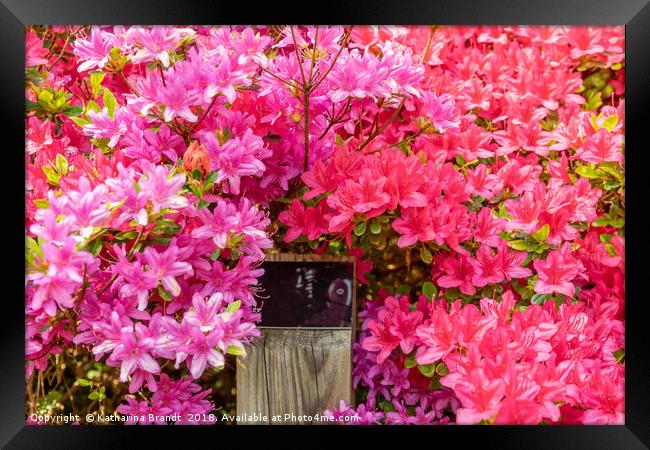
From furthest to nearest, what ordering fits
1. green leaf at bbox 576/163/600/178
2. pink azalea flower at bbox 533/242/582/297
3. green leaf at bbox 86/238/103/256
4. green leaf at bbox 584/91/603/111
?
1. green leaf at bbox 584/91/603/111
2. green leaf at bbox 576/163/600/178
3. pink azalea flower at bbox 533/242/582/297
4. green leaf at bbox 86/238/103/256

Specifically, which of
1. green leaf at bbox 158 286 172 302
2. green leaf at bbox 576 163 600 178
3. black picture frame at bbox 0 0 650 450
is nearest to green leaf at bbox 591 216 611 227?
green leaf at bbox 576 163 600 178

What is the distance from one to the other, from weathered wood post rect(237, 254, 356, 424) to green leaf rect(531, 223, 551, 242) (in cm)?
44

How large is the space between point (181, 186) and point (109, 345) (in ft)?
1.13

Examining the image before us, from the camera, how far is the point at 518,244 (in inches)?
50.6

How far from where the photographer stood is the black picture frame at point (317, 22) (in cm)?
108

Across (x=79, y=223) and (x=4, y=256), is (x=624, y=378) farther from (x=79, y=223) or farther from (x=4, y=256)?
(x=4, y=256)

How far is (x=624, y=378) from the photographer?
1165mm

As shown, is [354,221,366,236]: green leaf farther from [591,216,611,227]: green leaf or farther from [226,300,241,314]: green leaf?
[591,216,611,227]: green leaf

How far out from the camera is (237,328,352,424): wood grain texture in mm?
1329

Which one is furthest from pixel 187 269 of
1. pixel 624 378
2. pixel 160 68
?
pixel 624 378

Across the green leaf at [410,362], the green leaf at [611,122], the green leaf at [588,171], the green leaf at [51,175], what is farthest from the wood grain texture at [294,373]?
the green leaf at [611,122]

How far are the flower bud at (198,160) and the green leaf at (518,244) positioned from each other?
713 millimetres

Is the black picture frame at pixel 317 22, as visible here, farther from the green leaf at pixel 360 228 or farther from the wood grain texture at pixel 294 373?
the green leaf at pixel 360 228

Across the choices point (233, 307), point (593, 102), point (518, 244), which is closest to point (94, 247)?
point (233, 307)
